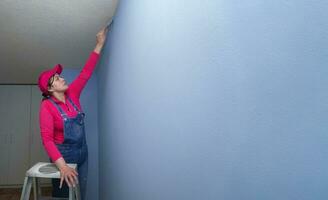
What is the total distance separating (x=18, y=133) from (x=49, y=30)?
2.71m

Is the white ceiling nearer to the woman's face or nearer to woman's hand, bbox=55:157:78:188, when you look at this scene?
the woman's face

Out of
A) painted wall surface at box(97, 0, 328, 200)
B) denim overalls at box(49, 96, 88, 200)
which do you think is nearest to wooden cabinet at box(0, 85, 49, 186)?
denim overalls at box(49, 96, 88, 200)

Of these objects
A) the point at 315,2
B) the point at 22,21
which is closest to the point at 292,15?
the point at 315,2

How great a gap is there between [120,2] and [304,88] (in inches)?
57.3

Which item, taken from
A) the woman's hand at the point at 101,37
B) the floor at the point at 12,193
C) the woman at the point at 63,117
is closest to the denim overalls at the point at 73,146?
the woman at the point at 63,117

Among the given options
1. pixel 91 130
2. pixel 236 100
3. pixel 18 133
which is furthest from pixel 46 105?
pixel 18 133

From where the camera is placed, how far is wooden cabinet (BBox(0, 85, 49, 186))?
404 centimetres

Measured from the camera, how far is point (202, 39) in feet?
2.04

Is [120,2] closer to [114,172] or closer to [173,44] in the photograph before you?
[173,44]

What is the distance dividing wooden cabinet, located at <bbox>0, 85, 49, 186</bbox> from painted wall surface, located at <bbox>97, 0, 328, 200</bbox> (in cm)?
367

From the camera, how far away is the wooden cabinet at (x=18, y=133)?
4035 millimetres

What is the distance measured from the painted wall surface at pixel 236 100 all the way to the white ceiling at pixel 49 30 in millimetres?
919

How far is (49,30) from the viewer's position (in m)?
2.05

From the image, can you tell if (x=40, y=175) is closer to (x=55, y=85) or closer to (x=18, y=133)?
(x=55, y=85)
